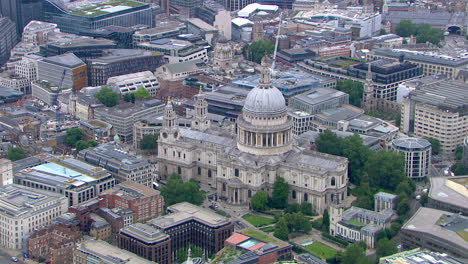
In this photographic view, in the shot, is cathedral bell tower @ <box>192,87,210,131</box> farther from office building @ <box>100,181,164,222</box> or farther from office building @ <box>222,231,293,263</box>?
office building @ <box>222,231,293,263</box>

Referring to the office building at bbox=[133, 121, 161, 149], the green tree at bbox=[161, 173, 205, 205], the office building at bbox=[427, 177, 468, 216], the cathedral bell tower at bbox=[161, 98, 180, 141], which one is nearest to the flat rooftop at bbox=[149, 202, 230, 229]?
the green tree at bbox=[161, 173, 205, 205]

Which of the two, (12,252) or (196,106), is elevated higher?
(196,106)

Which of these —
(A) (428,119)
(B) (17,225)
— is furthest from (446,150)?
(B) (17,225)

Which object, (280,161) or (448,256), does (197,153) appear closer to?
(280,161)

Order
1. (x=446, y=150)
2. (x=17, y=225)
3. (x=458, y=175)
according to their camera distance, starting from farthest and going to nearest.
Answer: (x=446, y=150) < (x=458, y=175) < (x=17, y=225)

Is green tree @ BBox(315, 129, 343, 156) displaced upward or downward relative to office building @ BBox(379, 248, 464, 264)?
upward

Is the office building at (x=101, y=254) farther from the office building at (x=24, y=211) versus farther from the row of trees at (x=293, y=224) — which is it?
the row of trees at (x=293, y=224)
